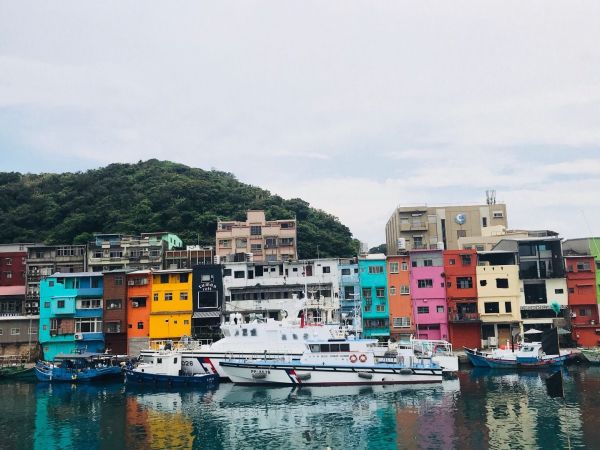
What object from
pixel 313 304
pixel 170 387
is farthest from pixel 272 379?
pixel 313 304

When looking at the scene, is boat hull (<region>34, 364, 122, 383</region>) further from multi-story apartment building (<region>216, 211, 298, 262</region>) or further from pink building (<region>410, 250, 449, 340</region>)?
pink building (<region>410, 250, 449, 340</region>)

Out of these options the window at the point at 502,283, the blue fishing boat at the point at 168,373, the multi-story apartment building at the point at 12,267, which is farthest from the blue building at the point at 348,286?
the multi-story apartment building at the point at 12,267

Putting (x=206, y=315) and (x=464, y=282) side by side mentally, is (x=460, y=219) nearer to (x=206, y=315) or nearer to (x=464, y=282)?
(x=464, y=282)

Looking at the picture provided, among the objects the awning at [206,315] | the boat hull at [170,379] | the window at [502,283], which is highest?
the window at [502,283]

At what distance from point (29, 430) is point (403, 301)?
122 feet

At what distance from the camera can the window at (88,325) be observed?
55.4 metres

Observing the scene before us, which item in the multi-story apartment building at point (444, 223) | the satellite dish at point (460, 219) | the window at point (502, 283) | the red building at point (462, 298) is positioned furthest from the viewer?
the satellite dish at point (460, 219)

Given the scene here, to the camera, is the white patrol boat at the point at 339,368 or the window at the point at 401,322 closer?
the white patrol boat at the point at 339,368

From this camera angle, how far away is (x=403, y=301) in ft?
186

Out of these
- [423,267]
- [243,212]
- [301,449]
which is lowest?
[301,449]

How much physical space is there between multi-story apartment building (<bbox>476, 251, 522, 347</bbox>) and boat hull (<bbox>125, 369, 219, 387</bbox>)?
28661mm

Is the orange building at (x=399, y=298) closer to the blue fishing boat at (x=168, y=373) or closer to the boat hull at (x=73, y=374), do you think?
the blue fishing boat at (x=168, y=373)

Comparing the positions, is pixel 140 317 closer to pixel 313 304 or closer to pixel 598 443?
pixel 313 304

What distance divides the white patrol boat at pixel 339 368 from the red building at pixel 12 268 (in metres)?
35.9
